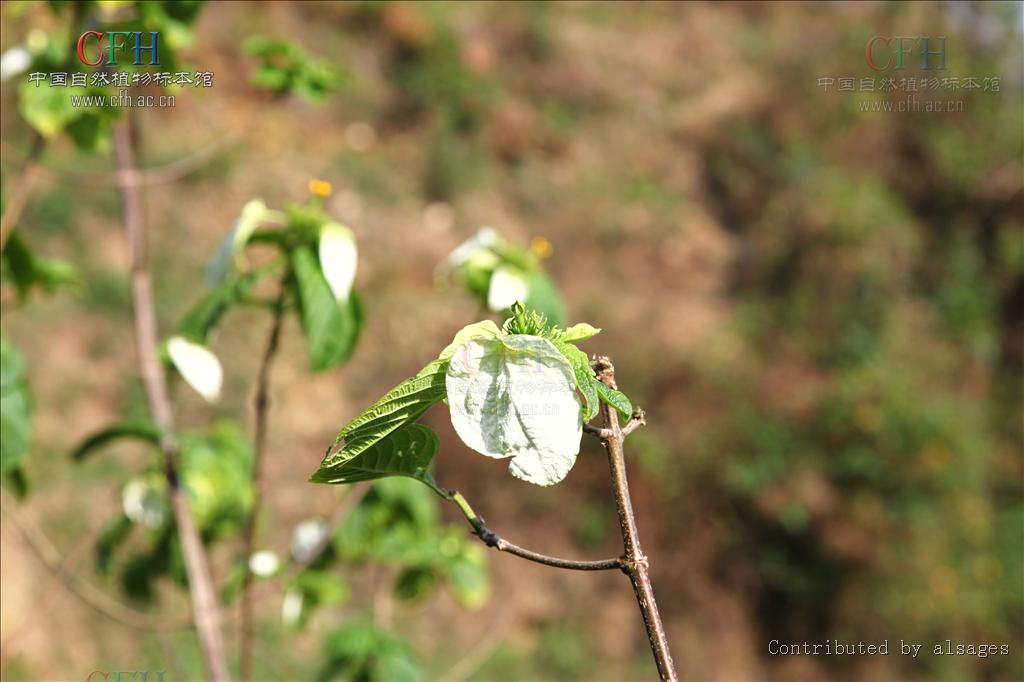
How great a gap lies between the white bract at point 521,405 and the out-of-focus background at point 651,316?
1.89 m

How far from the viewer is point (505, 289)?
777 millimetres

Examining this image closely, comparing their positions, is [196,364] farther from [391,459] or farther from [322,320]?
[391,459]

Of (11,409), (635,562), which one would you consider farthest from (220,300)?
(635,562)

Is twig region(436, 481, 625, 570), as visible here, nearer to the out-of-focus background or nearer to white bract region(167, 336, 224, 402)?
white bract region(167, 336, 224, 402)

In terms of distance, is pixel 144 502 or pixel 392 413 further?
pixel 144 502

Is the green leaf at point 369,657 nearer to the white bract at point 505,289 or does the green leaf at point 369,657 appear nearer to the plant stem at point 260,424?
the plant stem at point 260,424

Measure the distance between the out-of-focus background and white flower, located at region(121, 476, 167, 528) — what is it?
1159mm

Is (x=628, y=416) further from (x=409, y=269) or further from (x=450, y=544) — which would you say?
(x=409, y=269)

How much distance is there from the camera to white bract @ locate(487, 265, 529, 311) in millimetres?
769

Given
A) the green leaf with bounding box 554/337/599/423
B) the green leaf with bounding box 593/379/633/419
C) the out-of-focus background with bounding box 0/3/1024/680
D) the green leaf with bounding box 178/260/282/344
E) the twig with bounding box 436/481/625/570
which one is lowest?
the out-of-focus background with bounding box 0/3/1024/680

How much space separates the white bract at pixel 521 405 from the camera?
0.31 m

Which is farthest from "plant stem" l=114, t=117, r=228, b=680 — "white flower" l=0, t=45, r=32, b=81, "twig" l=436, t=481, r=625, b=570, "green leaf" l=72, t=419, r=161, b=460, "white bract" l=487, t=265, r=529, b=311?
"twig" l=436, t=481, r=625, b=570

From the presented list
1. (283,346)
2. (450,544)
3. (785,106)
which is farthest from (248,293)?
(785,106)

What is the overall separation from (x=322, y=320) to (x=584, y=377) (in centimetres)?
38
